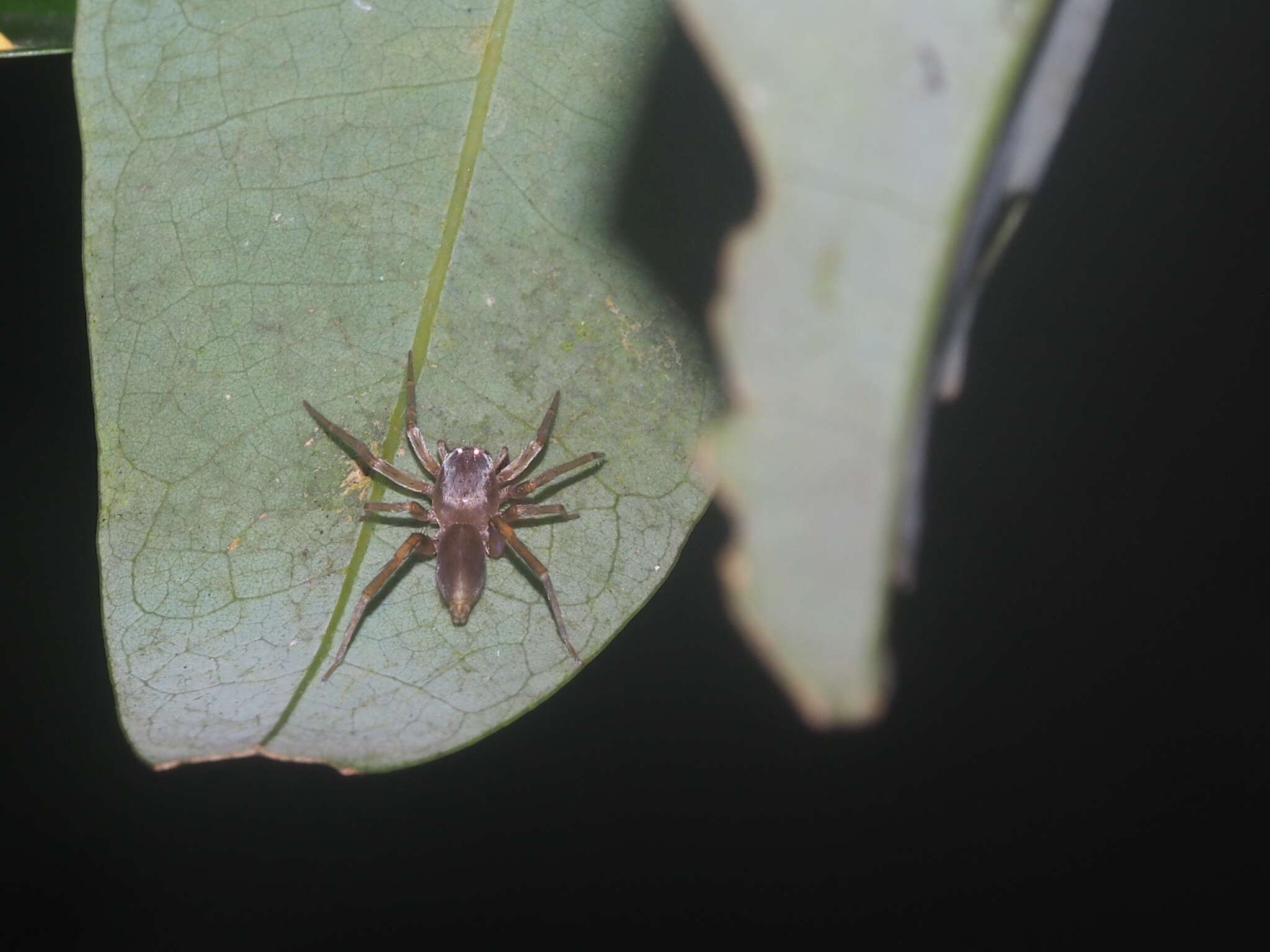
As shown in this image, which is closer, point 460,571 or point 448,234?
point 448,234

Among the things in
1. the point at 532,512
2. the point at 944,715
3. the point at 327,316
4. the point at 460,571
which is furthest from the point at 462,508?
the point at 944,715

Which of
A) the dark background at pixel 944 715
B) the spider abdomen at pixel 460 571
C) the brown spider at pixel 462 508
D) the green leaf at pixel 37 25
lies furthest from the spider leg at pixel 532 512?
the green leaf at pixel 37 25

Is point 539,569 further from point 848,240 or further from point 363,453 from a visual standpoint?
point 848,240

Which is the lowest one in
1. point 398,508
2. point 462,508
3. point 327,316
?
point 398,508

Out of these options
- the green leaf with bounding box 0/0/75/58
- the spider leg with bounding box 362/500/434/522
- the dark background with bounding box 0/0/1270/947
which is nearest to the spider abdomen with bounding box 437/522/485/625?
the spider leg with bounding box 362/500/434/522

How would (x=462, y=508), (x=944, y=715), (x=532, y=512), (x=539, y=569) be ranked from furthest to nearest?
(x=944, y=715) < (x=462, y=508) < (x=532, y=512) < (x=539, y=569)

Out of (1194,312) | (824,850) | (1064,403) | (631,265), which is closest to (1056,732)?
(824,850)

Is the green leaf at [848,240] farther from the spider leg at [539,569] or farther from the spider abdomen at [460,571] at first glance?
the spider abdomen at [460,571]
